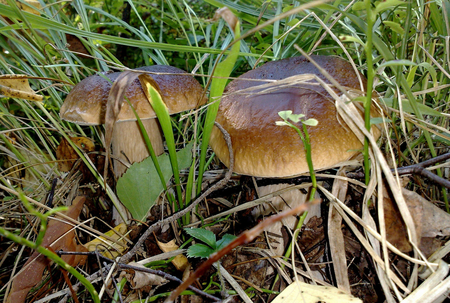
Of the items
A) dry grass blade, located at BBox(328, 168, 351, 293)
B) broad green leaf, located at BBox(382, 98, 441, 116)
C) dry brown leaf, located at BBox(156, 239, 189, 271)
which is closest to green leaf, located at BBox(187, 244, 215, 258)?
dry brown leaf, located at BBox(156, 239, 189, 271)

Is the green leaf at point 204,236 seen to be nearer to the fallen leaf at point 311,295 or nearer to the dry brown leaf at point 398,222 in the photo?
the fallen leaf at point 311,295

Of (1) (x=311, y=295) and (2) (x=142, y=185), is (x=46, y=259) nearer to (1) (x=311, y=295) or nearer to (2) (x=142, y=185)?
(2) (x=142, y=185)

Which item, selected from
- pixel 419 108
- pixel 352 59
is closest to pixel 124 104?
pixel 352 59

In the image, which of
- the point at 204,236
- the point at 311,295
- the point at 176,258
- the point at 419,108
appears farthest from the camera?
the point at 176,258

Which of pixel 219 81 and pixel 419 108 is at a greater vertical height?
pixel 219 81

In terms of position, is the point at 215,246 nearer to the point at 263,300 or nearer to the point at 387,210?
the point at 263,300

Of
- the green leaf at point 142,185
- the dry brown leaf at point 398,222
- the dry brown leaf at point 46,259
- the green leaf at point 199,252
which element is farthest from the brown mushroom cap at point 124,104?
the dry brown leaf at point 398,222
